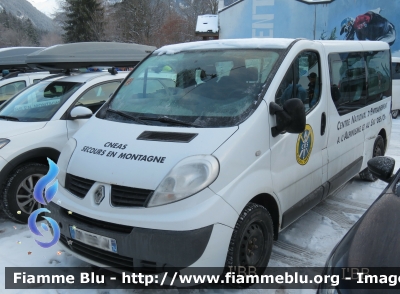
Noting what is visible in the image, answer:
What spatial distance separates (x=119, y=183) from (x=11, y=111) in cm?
313

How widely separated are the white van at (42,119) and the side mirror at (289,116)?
2.42 metres

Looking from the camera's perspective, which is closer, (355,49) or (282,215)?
(282,215)

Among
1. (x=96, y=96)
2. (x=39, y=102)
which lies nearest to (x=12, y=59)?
(x=39, y=102)

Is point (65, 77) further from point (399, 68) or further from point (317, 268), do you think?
point (399, 68)

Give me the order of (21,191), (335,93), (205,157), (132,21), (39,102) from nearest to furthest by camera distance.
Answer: (205,157) → (335,93) → (21,191) → (39,102) → (132,21)

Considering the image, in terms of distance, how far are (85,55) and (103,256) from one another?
4.11 m

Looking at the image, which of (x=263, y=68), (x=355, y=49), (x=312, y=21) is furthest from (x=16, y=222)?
(x=312, y=21)

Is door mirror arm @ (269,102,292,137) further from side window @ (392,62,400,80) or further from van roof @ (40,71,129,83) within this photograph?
side window @ (392,62,400,80)

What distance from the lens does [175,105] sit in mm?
3434

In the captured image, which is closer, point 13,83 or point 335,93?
point 335,93

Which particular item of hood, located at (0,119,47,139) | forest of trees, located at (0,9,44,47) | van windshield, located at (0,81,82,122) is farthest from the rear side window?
forest of trees, located at (0,9,44,47)

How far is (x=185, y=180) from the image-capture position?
2707 millimetres

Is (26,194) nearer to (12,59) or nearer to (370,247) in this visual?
(370,247)

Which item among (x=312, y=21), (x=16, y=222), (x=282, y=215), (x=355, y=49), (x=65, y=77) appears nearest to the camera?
(x=282, y=215)
